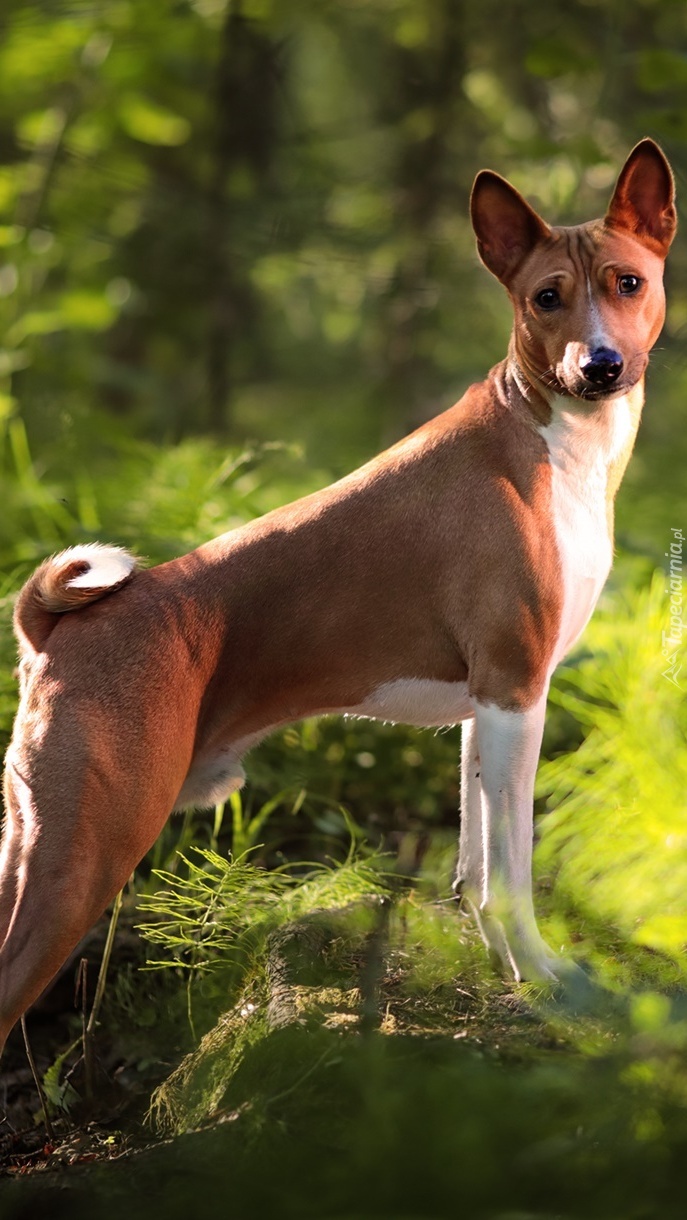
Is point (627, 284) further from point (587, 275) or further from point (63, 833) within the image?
point (63, 833)

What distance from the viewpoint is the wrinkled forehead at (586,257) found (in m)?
3.22

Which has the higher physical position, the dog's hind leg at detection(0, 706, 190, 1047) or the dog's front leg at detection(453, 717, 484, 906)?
the dog's hind leg at detection(0, 706, 190, 1047)

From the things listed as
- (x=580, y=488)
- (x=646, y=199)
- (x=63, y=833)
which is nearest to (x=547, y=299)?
(x=646, y=199)

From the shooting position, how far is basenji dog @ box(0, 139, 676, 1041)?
3.13m

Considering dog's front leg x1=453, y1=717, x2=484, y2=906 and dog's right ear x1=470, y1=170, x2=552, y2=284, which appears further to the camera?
dog's front leg x1=453, y1=717, x2=484, y2=906

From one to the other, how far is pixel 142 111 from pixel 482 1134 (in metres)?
7.17

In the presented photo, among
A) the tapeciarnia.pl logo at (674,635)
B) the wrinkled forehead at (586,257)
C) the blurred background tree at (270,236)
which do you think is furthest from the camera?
the blurred background tree at (270,236)

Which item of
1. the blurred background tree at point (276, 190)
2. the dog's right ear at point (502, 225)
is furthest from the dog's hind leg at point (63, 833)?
the blurred background tree at point (276, 190)

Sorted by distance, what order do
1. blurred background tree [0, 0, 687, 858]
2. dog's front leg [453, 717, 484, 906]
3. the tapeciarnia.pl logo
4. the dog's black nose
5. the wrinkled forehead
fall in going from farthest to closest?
1. blurred background tree [0, 0, 687, 858]
2. the tapeciarnia.pl logo
3. dog's front leg [453, 717, 484, 906]
4. the wrinkled forehead
5. the dog's black nose

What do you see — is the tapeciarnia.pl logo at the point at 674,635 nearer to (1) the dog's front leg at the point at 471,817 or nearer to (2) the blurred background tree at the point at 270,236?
(2) the blurred background tree at the point at 270,236

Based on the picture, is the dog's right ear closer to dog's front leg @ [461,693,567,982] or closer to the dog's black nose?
the dog's black nose

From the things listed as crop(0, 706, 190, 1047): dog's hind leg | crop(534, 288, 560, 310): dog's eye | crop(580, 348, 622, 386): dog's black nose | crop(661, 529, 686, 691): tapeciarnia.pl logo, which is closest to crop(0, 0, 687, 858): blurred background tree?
crop(661, 529, 686, 691): tapeciarnia.pl logo

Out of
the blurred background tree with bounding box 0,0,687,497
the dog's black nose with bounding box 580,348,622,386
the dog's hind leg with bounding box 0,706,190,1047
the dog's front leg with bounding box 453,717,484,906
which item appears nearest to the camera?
the dog's hind leg with bounding box 0,706,190,1047

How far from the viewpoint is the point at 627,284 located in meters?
3.24
